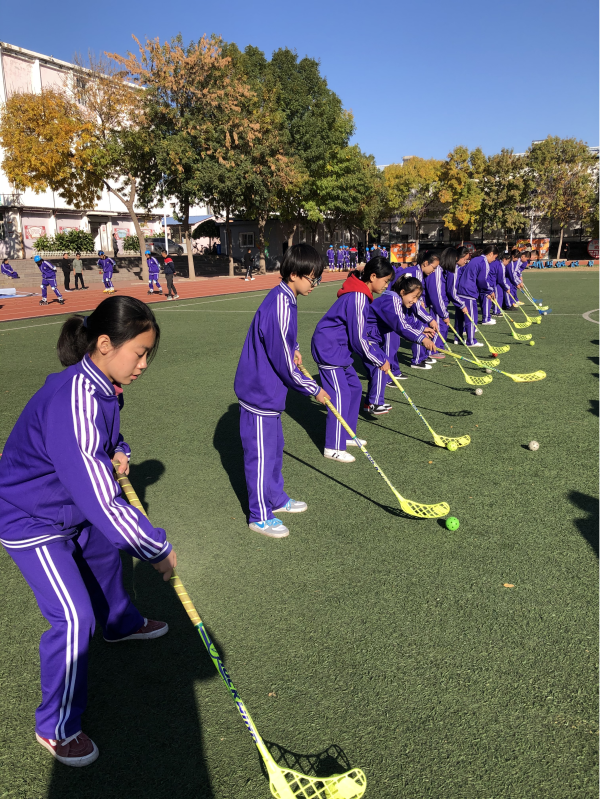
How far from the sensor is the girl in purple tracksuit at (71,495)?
2.00m

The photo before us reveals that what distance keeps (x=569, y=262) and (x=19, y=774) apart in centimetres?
4843

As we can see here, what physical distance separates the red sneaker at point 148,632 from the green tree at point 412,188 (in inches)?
2110

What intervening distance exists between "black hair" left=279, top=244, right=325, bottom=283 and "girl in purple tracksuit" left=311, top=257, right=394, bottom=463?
1458mm

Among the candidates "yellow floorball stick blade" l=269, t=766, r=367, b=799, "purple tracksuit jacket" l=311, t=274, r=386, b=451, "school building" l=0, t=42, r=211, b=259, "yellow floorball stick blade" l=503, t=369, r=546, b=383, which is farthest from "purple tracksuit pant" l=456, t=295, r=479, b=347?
"school building" l=0, t=42, r=211, b=259

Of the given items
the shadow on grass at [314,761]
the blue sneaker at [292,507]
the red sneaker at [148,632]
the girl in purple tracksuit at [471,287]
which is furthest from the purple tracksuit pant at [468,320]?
the shadow on grass at [314,761]

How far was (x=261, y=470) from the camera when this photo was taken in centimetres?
409

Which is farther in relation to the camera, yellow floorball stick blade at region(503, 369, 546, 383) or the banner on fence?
the banner on fence

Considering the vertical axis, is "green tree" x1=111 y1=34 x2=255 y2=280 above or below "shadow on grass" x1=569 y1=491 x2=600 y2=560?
above

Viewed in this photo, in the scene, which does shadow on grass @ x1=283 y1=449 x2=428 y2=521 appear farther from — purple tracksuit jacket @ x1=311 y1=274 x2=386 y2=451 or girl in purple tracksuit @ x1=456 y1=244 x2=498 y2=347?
girl in purple tracksuit @ x1=456 y1=244 x2=498 y2=347

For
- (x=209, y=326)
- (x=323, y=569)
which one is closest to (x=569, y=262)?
(x=209, y=326)

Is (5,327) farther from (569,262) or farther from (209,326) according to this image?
(569,262)

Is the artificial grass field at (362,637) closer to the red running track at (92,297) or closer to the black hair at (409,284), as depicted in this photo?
the black hair at (409,284)

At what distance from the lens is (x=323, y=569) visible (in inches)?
144

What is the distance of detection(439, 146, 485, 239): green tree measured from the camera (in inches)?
1914
